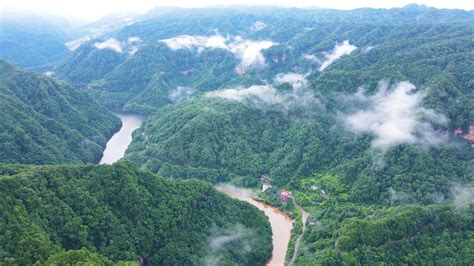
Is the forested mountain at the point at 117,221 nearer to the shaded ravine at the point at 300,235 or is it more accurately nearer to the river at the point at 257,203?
the river at the point at 257,203

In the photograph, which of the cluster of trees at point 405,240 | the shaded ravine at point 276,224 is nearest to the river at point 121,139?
the shaded ravine at point 276,224

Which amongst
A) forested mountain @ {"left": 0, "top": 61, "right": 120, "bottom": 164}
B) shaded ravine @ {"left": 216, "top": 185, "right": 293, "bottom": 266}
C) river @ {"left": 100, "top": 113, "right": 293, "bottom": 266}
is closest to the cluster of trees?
shaded ravine @ {"left": 216, "top": 185, "right": 293, "bottom": 266}

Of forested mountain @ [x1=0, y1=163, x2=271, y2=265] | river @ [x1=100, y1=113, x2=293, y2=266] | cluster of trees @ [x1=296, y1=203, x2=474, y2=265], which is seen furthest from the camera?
river @ [x1=100, y1=113, x2=293, y2=266]

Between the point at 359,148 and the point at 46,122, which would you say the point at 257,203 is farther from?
the point at 46,122

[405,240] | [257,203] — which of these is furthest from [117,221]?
[405,240]

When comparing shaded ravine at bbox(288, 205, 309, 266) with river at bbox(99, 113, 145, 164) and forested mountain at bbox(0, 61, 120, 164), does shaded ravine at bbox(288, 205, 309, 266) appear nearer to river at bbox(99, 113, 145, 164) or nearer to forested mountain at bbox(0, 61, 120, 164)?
river at bbox(99, 113, 145, 164)

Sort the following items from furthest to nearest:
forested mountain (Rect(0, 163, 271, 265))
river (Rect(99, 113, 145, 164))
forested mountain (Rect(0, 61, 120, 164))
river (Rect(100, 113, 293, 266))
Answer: river (Rect(99, 113, 145, 164))
forested mountain (Rect(0, 61, 120, 164))
river (Rect(100, 113, 293, 266))
forested mountain (Rect(0, 163, 271, 265))
